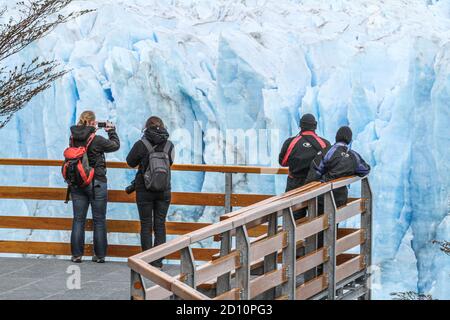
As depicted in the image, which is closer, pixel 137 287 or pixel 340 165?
pixel 137 287

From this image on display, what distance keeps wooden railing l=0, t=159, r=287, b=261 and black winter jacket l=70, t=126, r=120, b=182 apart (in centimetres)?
49

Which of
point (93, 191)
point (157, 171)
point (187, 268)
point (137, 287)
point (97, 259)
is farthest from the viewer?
point (97, 259)

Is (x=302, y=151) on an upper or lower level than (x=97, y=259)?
upper

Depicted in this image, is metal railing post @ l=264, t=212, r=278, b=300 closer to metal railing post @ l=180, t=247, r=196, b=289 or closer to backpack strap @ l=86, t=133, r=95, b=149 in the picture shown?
metal railing post @ l=180, t=247, r=196, b=289

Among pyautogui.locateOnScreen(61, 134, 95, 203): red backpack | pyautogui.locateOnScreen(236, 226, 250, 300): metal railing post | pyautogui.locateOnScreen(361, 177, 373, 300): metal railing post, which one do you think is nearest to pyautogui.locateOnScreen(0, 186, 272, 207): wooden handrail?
pyautogui.locateOnScreen(61, 134, 95, 203): red backpack

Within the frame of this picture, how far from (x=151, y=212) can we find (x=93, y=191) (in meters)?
0.56

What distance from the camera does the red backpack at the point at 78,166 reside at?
7.06 meters

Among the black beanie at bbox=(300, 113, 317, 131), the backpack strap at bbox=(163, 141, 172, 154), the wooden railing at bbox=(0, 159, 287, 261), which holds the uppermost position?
the black beanie at bbox=(300, 113, 317, 131)

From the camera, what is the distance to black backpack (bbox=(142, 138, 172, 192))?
6762 mm

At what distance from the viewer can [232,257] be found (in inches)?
184

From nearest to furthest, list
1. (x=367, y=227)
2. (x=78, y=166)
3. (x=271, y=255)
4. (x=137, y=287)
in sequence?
(x=137, y=287), (x=271, y=255), (x=367, y=227), (x=78, y=166)

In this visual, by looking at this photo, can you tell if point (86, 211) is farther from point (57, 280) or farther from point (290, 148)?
point (290, 148)

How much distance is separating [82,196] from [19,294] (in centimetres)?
119

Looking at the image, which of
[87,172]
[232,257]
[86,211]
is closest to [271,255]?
[232,257]
